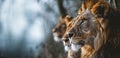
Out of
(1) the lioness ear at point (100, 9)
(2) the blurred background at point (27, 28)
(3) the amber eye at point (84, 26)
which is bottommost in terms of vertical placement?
(2) the blurred background at point (27, 28)

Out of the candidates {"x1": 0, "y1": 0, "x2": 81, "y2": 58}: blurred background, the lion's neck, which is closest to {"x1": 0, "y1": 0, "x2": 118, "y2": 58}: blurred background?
{"x1": 0, "y1": 0, "x2": 81, "y2": 58}: blurred background

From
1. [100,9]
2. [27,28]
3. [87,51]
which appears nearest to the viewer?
[100,9]

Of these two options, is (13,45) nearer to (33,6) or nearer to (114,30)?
(33,6)

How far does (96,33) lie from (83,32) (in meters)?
0.06

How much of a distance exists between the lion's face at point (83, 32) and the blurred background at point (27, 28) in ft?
6.64

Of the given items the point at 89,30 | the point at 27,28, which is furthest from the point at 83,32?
the point at 27,28

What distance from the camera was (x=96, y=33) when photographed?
1.71 m

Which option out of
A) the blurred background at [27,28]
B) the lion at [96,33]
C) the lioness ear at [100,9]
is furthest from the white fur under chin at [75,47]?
the blurred background at [27,28]

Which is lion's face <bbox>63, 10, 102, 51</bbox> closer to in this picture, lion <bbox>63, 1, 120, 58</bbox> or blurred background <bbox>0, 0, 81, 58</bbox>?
lion <bbox>63, 1, 120, 58</bbox>

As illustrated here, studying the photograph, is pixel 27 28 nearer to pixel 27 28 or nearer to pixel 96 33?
pixel 27 28

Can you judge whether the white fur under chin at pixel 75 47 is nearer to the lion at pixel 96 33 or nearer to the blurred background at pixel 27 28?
the lion at pixel 96 33

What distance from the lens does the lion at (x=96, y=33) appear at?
5.50ft

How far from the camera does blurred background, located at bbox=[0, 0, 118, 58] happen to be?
13.4 ft

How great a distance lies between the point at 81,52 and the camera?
1.81m
